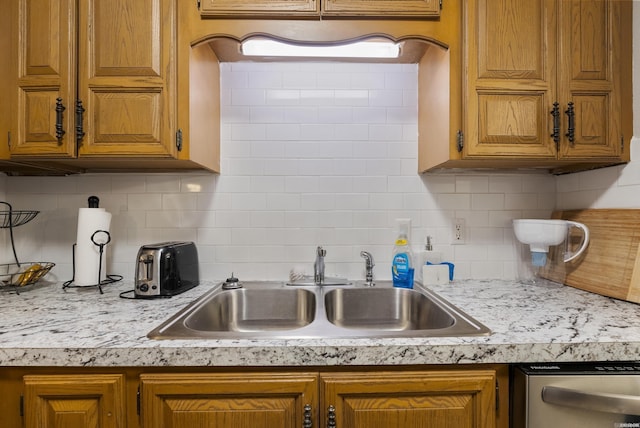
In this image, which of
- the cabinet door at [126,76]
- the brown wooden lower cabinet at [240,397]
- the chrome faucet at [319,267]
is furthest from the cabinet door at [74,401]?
the chrome faucet at [319,267]

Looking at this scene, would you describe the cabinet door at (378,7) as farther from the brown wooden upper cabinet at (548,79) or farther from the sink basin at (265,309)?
the sink basin at (265,309)

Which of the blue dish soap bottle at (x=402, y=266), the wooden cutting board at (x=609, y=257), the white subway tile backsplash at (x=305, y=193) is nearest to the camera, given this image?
the wooden cutting board at (x=609, y=257)

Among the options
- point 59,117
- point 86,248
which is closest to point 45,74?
point 59,117

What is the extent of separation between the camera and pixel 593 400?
895 mm

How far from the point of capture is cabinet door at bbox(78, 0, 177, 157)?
4.29 feet

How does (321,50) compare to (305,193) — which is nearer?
(321,50)

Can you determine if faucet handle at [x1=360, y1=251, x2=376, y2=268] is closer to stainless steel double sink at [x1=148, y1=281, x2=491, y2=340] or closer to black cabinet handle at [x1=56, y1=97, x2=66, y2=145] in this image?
stainless steel double sink at [x1=148, y1=281, x2=491, y2=340]

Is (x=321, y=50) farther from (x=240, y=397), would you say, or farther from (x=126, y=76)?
(x=240, y=397)

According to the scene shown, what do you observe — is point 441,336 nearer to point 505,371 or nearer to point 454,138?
point 505,371

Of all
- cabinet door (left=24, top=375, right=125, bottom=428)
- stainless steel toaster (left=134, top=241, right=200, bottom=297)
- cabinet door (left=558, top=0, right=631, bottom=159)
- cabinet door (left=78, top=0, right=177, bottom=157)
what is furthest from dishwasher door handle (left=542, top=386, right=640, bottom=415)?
cabinet door (left=78, top=0, right=177, bottom=157)

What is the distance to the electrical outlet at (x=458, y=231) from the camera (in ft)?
5.77

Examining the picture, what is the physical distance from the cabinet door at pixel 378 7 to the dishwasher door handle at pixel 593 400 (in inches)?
50.3

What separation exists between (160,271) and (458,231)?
1.35 metres

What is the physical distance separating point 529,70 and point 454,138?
0.37 metres
